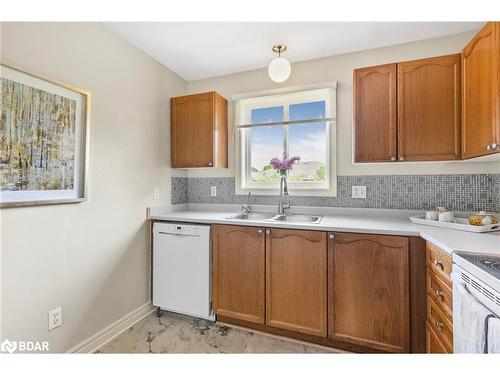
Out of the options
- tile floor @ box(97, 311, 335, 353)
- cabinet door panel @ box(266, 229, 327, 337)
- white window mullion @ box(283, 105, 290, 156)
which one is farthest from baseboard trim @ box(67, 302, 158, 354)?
white window mullion @ box(283, 105, 290, 156)

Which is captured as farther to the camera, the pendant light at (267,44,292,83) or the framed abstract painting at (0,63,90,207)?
the pendant light at (267,44,292,83)

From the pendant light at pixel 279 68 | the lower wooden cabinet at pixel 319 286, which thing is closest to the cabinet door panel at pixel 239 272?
the lower wooden cabinet at pixel 319 286

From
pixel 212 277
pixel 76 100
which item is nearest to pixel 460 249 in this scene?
pixel 212 277

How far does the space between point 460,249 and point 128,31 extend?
8.42 ft

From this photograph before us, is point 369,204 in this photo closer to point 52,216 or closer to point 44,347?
point 52,216

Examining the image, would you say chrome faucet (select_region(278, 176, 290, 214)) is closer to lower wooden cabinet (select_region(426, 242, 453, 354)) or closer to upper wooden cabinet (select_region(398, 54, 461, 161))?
upper wooden cabinet (select_region(398, 54, 461, 161))

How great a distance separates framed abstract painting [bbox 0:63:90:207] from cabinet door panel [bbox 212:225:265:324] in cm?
107

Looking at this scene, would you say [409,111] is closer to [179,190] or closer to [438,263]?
[438,263]

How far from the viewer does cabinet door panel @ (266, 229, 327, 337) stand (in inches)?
65.4

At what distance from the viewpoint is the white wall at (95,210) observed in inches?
51.8

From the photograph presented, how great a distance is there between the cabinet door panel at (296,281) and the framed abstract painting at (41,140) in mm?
1420

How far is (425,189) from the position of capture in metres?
1.98

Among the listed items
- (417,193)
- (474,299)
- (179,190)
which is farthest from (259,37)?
(474,299)

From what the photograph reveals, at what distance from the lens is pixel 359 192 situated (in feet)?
7.07
